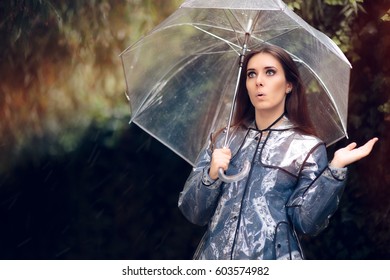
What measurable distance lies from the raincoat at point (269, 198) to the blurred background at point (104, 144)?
1.81 m

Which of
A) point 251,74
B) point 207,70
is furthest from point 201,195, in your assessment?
point 207,70

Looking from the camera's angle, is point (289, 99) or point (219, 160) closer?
point (219, 160)

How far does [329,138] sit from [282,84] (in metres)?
0.46

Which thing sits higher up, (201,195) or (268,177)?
(268,177)

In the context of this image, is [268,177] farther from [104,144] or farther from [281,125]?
[104,144]

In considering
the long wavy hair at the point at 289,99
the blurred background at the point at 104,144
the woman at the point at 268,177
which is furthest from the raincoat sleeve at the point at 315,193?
the blurred background at the point at 104,144

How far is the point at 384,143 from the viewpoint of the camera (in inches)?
233

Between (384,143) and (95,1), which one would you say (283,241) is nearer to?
(384,143)

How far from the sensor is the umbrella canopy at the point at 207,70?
397 centimetres

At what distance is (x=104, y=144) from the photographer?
661 cm

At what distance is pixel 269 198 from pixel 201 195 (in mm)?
263

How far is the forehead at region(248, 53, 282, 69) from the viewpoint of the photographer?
12.6ft

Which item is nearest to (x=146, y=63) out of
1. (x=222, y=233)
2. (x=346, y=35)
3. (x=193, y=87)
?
(x=193, y=87)

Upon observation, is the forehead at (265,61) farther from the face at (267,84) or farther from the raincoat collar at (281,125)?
the raincoat collar at (281,125)
